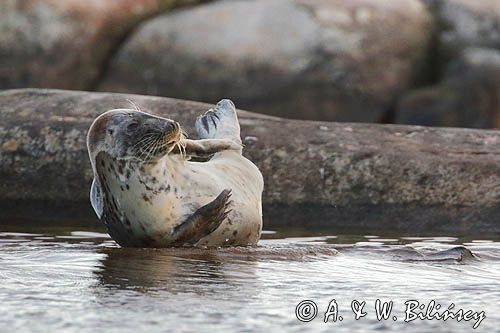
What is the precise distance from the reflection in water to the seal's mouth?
1.37 feet

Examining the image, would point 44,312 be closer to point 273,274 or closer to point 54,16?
point 273,274

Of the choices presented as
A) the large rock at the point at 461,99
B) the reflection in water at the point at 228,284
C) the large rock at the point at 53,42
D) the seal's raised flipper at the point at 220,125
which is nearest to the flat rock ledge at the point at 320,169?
the seal's raised flipper at the point at 220,125

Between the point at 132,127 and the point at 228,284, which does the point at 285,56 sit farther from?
the point at 228,284

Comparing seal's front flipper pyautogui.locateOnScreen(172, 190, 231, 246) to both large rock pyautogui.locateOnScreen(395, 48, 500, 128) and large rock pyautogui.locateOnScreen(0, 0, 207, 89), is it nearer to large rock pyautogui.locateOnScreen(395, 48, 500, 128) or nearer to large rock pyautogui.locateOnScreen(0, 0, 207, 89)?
large rock pyautogui.locateOnScreen(395, 48, 500, 128)

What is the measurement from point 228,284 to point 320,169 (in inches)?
130

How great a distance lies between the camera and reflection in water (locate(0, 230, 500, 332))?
4301 millimetres

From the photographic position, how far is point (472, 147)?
27.4 feet

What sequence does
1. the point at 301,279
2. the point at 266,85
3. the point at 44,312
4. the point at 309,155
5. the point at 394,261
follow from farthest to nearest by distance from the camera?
the point at 266,85 → the point at 309,155 → the point at 394,261 → the point at 301,279 → the point at 44,312

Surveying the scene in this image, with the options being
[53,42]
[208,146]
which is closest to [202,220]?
[208,146]

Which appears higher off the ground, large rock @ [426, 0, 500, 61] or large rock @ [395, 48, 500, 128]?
large rock @ [426, 0, 500, 61]

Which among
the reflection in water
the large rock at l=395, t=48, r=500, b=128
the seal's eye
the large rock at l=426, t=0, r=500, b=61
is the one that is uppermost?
the large rock at l=426, t=0, r=500, b=61

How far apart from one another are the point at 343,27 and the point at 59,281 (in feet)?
29.0

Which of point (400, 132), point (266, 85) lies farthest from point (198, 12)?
point (400, 132)

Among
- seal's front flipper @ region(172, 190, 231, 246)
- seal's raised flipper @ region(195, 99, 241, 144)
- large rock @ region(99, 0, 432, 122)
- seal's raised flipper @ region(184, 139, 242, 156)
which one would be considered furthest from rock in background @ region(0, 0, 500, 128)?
seal's front flipper @ region(172, 190, 231, 246)
